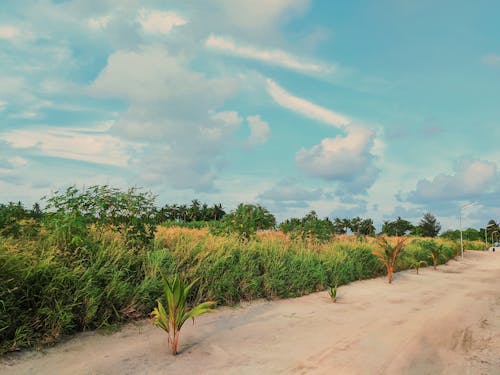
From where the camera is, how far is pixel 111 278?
221 inches

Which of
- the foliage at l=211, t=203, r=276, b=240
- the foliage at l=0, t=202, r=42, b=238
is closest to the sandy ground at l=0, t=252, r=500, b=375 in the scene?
the foliage at l=0, t=202, r=42, b=238

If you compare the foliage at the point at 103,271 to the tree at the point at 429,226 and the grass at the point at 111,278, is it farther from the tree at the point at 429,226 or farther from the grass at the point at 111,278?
the tree at the point at 429,226

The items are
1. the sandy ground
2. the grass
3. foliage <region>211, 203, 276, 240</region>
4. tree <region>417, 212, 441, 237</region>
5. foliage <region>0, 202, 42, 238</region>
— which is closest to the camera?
the sandy ground

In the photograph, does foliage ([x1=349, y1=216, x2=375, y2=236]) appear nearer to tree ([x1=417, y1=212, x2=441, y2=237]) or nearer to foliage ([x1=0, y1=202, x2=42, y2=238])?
tree ([x1=417, y1=212, x2=441, y2=237])

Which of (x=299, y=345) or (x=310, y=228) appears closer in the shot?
(x=299, y=345)

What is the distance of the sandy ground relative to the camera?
4.29 metres

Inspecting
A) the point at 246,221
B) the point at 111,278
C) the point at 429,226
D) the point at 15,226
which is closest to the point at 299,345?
the point at 111,278

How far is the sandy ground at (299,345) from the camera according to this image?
429 cm

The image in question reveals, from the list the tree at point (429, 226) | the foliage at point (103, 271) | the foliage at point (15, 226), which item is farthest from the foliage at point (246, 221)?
the tree at point (429, 226)

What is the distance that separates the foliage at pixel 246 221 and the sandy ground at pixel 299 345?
4246mm

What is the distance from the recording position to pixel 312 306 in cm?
753

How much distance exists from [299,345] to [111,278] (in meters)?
2.92

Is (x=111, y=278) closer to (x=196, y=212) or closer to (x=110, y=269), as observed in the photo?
(x=110, y=269)

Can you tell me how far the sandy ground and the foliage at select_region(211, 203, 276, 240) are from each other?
4246 millimetres
